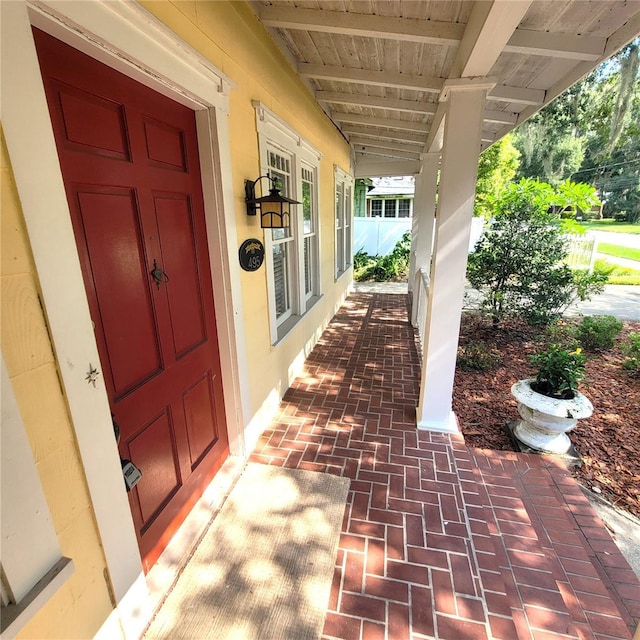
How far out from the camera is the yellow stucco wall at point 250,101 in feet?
6.12

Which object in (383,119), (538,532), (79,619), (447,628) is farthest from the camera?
(383,119)

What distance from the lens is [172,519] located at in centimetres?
204

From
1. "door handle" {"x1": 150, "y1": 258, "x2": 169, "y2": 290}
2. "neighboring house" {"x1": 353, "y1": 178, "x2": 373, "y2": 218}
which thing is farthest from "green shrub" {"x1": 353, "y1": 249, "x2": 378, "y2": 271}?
"door handle" {"x1": 150, "y1": 258, "x2": 169, "y2": 290}

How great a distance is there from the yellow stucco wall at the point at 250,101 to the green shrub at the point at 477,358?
2260mm

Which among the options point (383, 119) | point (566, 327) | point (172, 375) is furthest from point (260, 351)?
point (566, 327)

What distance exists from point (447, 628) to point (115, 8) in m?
3.01

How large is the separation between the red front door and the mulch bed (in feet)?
8.33

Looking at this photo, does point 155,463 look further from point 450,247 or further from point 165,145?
point 450,247

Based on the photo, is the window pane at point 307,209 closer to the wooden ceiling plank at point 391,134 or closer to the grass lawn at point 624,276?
the wooden ceiling plank at point 391,134

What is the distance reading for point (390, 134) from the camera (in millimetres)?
5410

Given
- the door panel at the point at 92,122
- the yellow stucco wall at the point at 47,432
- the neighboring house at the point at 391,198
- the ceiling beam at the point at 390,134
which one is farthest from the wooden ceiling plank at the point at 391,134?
the neighboring house at the point at 391,198

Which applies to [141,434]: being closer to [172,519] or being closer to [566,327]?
[172,519]

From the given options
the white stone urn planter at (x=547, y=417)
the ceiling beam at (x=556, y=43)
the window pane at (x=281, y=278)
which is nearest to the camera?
the ceiling beam at (x=556, y=43)

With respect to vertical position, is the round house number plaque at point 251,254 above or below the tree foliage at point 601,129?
below
